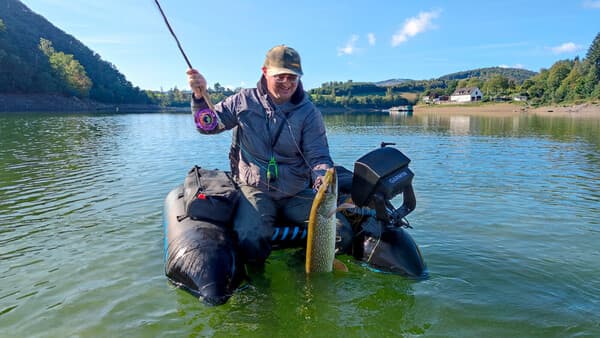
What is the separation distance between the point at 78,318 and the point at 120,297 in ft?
1.77

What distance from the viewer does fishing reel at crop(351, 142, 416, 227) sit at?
4.71m

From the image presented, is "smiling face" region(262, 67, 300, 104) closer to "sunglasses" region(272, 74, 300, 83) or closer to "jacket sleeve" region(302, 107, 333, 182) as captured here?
"sunglasses" region(272, 74, 300, 83)

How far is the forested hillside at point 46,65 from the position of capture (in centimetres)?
7900

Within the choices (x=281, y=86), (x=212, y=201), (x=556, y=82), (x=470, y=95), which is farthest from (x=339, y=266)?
(x=470, y=95)

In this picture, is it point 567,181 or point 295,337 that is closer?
point 295,337

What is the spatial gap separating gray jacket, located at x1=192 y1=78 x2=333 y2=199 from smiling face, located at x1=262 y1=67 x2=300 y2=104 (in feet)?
0.33

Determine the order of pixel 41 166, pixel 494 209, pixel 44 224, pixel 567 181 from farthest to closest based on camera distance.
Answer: pixel 41 166, pixel 567 181, pixel 494 209, pixel 44 224

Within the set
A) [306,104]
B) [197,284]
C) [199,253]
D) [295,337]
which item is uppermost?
[306,104]

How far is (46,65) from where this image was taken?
91.5 metres

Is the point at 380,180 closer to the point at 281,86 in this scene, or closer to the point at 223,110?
the point at 281,86

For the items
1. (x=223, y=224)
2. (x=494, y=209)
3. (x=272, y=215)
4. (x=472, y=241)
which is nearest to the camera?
Result: (x=223, y=224)

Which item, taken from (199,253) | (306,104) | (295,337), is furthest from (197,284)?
(306,104)

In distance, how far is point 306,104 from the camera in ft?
17.5

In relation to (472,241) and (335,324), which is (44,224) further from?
(472,241)
